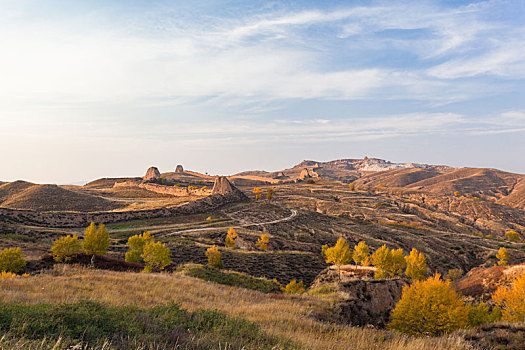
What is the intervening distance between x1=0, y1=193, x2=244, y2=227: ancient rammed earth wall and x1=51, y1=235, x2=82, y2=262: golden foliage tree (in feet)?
105

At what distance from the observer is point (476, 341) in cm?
902

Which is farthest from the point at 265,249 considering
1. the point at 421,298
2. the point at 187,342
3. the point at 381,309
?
the point at 187,342

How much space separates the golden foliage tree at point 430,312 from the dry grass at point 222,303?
16.3 feet

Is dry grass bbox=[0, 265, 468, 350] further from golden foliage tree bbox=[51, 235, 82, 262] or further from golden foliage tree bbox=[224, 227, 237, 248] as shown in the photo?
golden foliage tree bbox=[224, 227, 237, 248]

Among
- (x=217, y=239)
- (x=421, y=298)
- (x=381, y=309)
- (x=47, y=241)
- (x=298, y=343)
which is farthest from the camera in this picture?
(x=217, y=239)

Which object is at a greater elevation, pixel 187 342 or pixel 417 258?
pixel 187 342

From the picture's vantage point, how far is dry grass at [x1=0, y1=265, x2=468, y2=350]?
796 cm

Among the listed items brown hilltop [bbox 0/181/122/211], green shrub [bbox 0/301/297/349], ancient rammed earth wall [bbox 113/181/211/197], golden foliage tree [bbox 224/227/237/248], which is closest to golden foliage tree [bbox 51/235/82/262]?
green shrub [bbox 0/301/297/349]

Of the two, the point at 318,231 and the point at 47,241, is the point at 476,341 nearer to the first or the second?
the point at 47,241

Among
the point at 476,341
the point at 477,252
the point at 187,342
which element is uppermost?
the point at 187,342

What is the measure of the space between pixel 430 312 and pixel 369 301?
4.37 m

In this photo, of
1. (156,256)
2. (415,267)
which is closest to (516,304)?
(415,267)

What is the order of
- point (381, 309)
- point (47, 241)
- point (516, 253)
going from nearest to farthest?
point (381, 309) < point (47, 241) < point (516, 253)

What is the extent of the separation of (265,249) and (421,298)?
112 ft
